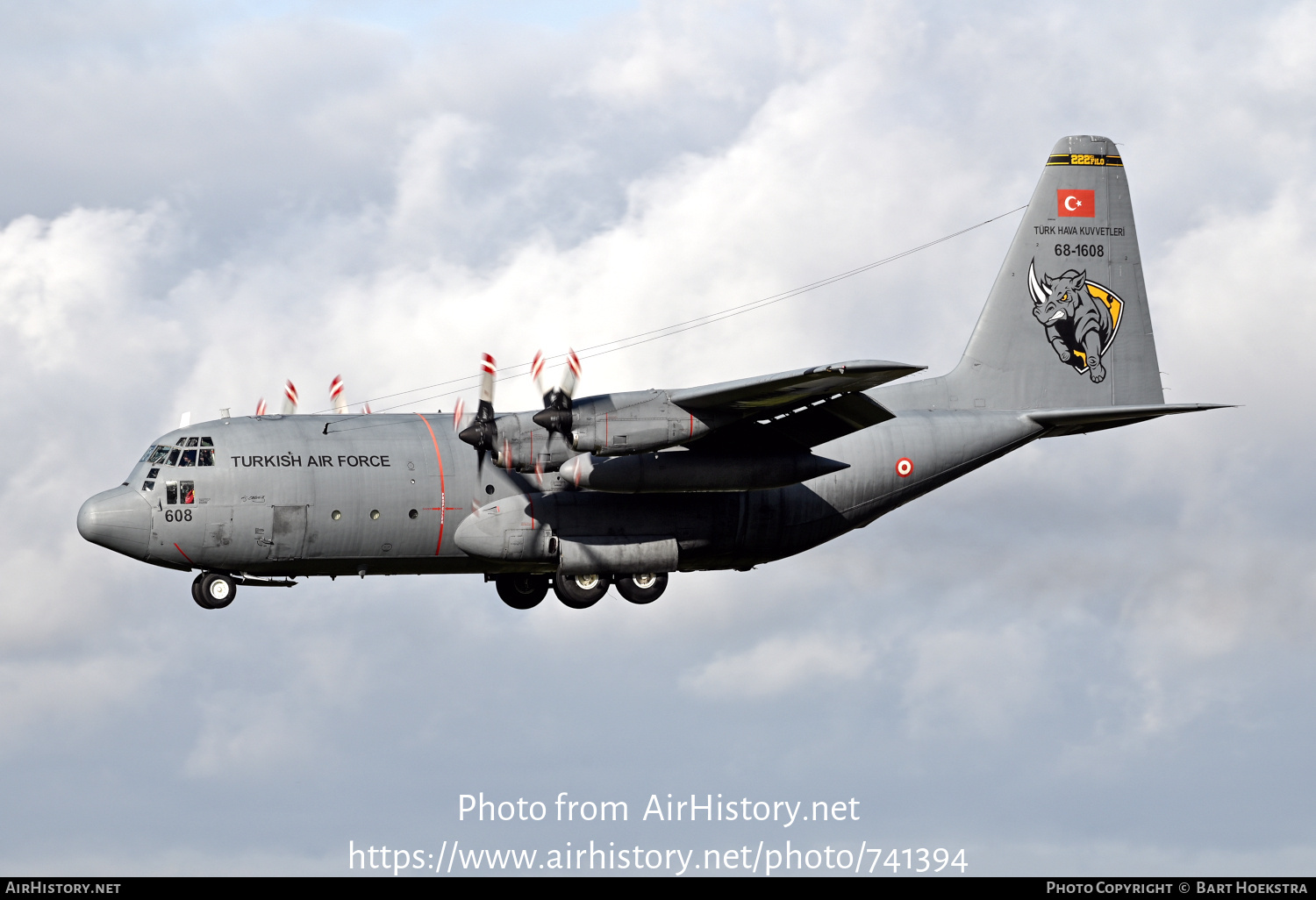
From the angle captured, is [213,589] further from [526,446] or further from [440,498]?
[526,446]

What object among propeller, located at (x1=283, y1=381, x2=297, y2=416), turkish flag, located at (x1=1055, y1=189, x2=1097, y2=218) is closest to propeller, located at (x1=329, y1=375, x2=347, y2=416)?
propeller, located at (x1=283, y1=381, x2=297, y2=416)

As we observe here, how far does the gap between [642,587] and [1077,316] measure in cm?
1023

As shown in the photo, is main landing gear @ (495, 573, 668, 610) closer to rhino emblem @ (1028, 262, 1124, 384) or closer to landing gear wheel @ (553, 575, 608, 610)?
landing gear wheel @ (553, 575, 608, 610)

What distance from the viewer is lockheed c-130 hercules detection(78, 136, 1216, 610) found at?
Answer: 24.3 metres

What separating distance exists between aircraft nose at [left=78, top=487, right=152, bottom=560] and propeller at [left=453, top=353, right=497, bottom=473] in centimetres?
528

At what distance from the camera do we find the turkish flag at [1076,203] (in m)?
30.1

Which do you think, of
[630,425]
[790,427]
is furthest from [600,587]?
[790,427]

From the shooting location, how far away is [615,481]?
2464 cm

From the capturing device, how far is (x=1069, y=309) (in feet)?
97.9

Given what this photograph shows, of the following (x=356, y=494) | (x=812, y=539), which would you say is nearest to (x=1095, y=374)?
(x=812, y=539)

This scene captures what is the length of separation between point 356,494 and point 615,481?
4.35 meters
